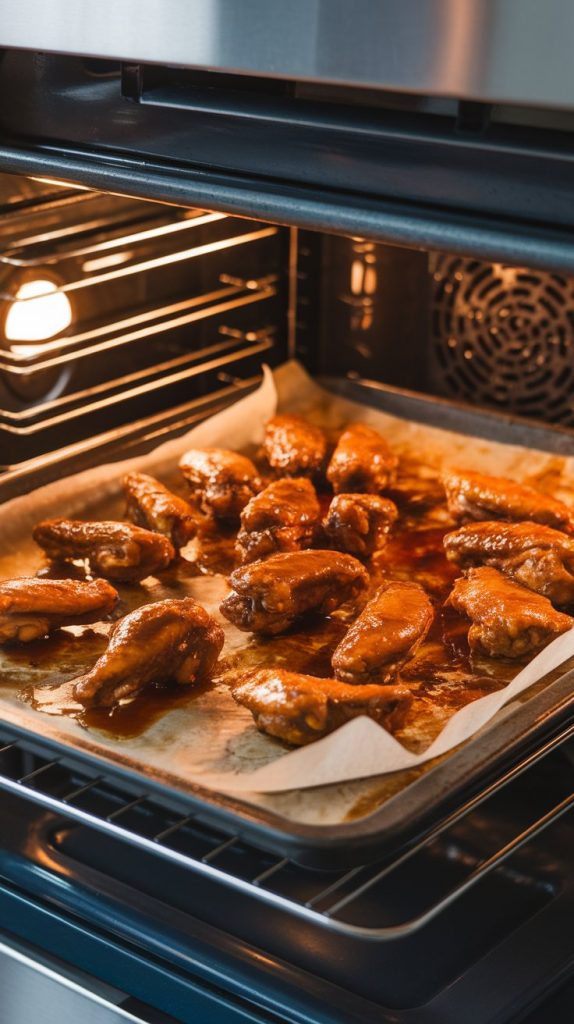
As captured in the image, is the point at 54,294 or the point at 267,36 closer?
the point at 267,36

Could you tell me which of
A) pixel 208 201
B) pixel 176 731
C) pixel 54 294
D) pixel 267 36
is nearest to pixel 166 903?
pixel 176 731

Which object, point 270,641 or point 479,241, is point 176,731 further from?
point 479,241

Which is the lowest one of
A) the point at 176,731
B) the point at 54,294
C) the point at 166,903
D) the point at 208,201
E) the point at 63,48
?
the point at 166,903

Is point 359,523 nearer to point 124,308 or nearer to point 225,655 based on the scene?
point 225,655

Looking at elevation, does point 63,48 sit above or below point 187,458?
above

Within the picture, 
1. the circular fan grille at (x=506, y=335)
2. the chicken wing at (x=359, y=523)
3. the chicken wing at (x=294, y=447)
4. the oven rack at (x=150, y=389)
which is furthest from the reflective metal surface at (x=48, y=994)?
the circular fan grille at (x=506, y=335)

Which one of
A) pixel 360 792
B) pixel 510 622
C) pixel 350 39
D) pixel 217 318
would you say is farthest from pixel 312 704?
pixel 217 318

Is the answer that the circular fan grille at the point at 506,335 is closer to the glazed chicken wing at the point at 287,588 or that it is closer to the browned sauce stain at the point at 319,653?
the browned sauce stain at the point at 319,653
